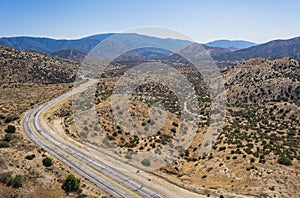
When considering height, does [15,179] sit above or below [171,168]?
above

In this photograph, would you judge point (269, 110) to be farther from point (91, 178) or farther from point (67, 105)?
point (91, 178)

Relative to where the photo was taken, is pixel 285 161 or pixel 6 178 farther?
pixel 285 161

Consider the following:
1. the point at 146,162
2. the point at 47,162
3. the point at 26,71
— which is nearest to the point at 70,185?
the point at 47,162

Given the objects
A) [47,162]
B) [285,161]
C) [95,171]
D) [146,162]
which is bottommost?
[146,162]

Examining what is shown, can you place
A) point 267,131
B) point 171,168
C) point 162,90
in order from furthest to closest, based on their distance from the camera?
point 162,90 < point 267,131 < point 171,168

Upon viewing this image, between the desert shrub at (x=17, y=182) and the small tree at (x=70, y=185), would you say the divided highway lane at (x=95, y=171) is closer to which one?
the small tree at (x=70, y=185)

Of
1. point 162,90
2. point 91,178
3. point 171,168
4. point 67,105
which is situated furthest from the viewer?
point 162,90

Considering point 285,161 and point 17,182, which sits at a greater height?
→ point 17,182

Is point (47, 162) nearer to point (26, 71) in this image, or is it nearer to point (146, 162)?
point (146, 162)

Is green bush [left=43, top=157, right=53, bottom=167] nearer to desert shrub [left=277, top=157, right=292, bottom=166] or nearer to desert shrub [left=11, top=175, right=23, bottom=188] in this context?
desert shrub [left=11, top=175, right=23, bottom=188]

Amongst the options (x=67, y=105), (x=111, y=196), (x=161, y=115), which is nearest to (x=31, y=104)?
(x=67, y=105)
